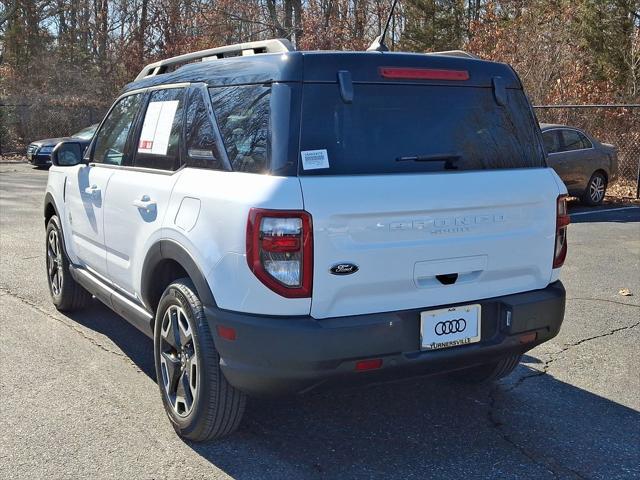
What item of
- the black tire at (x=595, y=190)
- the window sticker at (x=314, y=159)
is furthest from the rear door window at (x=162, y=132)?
the black tire at (x=595, y=190)

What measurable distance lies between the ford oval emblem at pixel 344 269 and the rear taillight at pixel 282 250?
0.36 feet

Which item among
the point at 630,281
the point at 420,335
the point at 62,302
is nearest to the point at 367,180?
the point at 420,335

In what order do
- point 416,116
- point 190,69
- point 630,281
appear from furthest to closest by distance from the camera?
point 630,281 → point 190,69 → point 416,116

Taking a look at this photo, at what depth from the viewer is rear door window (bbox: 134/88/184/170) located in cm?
384

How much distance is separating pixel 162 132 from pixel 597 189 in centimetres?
1134

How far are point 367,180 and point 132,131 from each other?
200cm

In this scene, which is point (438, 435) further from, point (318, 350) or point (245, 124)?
point (245, 124)

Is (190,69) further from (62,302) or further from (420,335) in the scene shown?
(62,302)

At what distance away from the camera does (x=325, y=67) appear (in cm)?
316

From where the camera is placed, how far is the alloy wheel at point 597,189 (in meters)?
13.3

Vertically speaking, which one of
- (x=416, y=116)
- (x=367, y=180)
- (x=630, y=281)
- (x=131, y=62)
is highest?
(x=131, y=62)

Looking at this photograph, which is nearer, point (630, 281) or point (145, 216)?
point (145, 216)

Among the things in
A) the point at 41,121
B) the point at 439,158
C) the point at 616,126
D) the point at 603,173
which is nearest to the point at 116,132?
the point at 439,158

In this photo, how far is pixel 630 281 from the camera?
7215 mm
